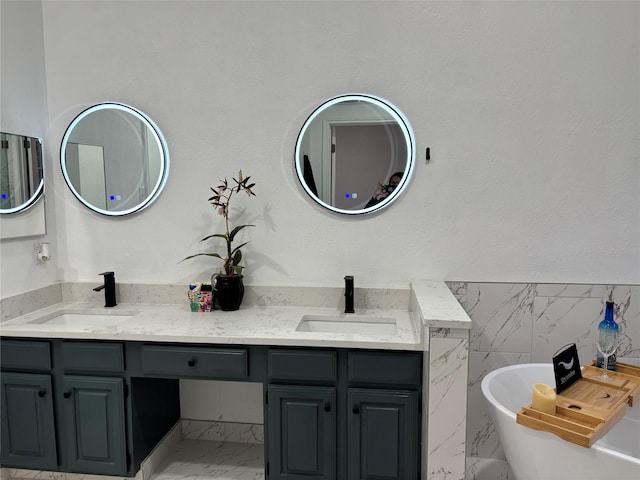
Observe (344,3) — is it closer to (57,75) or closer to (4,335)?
(57,75)

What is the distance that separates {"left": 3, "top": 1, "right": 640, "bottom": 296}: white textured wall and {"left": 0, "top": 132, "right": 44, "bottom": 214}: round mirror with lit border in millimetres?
143

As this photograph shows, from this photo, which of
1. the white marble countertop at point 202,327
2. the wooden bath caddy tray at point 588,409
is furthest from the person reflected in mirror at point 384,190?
the wooden bath caddy tray at point 588,409

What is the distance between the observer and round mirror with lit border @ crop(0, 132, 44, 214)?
2.62m

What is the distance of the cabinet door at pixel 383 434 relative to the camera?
2246 mm

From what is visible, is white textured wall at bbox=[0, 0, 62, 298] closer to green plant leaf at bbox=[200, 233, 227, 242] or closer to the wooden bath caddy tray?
green plant leaf at bbox=[200, 233, 227, 242]

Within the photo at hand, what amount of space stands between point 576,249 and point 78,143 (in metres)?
2.98

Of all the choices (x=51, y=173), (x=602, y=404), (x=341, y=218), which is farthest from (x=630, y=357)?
(x=51, y=173)

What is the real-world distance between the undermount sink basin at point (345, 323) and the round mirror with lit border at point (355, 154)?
0.60 metres

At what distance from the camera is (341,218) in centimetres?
277

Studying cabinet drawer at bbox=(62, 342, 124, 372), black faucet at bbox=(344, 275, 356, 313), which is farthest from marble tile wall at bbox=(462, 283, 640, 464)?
cabinet drawer at bbox=(62, 342, 124, 372)

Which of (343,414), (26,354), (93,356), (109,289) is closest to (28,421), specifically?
(26,354)

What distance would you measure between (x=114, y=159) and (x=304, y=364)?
68.4 inches

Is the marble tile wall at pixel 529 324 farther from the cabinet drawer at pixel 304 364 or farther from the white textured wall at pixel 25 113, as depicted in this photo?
the white textured wall at pixel 25 113

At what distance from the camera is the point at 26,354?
245 cm
